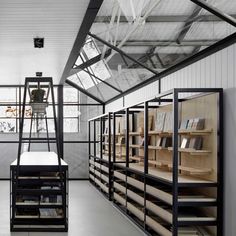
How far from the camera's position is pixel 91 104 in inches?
619

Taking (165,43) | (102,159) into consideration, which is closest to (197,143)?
(165,43)

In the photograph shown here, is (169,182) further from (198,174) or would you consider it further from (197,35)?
(197,35)

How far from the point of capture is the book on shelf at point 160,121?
7.43 meters

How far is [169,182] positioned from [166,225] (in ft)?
3.17

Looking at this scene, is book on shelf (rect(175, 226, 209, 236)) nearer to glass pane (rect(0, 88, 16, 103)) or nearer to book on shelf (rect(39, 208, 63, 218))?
book on shelf (rect(39, 208, 63, 218))

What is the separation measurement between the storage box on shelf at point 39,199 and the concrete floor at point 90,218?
24 centimetres

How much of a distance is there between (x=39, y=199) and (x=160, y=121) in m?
2.33

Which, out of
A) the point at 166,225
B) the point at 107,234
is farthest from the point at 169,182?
the point at 107,234

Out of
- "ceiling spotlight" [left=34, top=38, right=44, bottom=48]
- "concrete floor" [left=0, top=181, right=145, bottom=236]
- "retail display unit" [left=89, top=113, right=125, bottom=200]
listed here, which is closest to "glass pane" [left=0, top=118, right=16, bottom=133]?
"retail display unit" [left=89, top=113, right=125, bottom=200]

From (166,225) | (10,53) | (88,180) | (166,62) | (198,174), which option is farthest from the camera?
(88,180)

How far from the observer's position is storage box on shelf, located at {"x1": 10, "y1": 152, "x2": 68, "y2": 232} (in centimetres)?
700

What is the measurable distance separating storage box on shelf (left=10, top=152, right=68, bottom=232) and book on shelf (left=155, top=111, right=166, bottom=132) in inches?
65.8

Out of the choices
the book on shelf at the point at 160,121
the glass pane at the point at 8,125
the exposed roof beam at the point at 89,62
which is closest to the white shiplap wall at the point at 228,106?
the book on shelf at the point at 160,121

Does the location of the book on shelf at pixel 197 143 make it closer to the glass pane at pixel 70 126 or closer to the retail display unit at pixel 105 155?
the retail display unit at pixel 105 155
